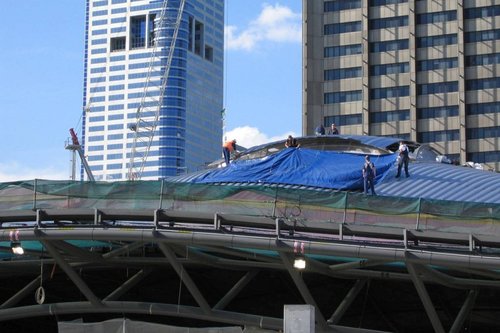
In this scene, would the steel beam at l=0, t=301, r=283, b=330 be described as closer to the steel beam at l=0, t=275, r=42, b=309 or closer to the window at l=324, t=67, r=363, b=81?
the steel beam at l=0, t=275, r=42, b=309

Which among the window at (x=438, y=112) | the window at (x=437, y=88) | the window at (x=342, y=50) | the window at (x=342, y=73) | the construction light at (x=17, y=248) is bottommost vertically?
the construction light at (x=17, y=248)

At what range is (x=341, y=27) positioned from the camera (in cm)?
13750

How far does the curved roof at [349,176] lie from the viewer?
4822 centimetres

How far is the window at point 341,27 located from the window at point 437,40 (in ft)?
26.9

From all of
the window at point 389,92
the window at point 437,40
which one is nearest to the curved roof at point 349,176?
the window at point 389,92

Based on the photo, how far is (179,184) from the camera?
126 feet

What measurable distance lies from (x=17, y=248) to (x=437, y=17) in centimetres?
10300

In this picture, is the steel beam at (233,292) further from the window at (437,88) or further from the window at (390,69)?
the window at (390,69)

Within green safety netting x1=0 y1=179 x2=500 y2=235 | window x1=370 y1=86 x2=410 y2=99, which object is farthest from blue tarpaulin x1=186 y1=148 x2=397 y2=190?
window x1=370 y1=86 x2=410 y2=99

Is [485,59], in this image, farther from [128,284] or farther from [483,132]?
[128,284]

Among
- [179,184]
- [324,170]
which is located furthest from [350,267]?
[324,170]

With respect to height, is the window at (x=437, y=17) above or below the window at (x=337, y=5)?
below

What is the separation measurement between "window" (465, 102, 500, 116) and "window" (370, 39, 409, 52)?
11.6 meters

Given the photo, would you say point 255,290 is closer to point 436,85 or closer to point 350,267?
point 350,267
